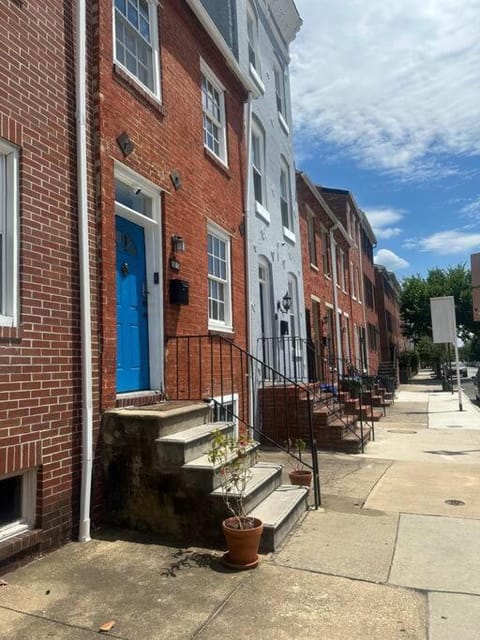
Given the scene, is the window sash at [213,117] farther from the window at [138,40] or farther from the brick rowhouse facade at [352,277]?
the brick rowhouse facade at [352,277]

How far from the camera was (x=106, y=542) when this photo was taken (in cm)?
459

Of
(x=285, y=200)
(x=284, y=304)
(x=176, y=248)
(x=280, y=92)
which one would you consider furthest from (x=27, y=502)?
(x=280, y=92)

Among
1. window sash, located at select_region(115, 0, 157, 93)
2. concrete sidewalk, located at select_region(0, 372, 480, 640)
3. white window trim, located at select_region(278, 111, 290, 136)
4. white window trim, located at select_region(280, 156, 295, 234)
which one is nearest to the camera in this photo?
concrete sidewalk, located at select_region(0, 372, 480, 640)

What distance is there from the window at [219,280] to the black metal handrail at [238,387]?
0.44 meters

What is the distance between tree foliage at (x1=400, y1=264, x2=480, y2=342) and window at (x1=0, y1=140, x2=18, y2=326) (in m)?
42.1

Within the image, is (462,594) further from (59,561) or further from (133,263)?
(133,263)

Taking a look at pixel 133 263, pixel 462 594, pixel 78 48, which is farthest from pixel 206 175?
pixel 462 594

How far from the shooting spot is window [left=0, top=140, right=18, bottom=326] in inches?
164

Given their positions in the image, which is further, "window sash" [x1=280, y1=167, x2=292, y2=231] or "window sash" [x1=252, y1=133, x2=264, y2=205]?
"window sash" [x1=280, y1=167, x2=292, y2=231]

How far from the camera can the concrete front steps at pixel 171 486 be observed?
4.55m

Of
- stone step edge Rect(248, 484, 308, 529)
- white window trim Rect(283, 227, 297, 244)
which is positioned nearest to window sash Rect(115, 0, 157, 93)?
stone step edge Rect(248, 484, 308, 529)

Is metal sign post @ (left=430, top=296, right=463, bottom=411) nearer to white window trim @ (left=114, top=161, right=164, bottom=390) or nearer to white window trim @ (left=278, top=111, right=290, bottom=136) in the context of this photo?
white window trim @ (left=278, top=111, right=290, bottom=136)

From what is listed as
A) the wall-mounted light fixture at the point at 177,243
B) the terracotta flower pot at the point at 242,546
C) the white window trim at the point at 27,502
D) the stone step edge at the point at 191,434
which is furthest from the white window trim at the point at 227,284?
the terracotta flower pot at the point at 242,546

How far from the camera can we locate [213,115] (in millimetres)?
8852
